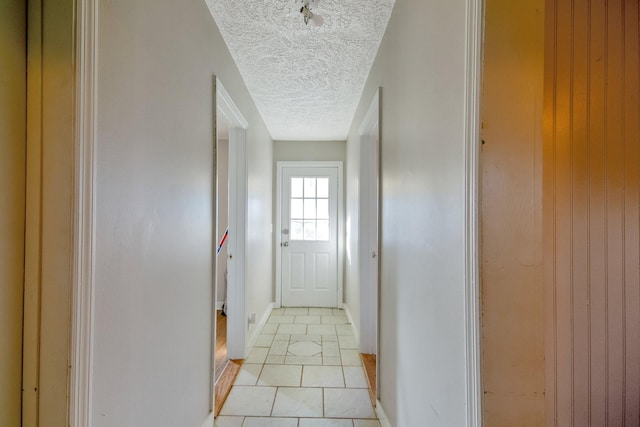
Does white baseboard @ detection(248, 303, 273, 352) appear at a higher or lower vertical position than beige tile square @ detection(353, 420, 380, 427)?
higher

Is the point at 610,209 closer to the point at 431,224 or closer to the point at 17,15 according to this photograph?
the point at 431,224

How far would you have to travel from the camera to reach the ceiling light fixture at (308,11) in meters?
1.63

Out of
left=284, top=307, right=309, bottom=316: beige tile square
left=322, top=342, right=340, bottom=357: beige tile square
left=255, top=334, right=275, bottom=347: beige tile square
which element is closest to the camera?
left=322, top=342, right=340, bottom=357: beige tile square

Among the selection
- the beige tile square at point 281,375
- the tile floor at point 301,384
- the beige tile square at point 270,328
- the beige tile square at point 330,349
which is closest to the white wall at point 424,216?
the tile floor at point 301,384

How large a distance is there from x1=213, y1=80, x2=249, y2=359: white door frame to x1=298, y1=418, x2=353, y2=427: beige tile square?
977mm

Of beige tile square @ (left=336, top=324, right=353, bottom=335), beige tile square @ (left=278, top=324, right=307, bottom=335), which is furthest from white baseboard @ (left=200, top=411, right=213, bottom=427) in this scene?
beige tile square @ (left=336, top=324, right=353, bottom=335)

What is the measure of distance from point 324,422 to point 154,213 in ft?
5.31

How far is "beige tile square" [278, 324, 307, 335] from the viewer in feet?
11.2

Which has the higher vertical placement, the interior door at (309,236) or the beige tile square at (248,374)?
the interior door at (309,236)

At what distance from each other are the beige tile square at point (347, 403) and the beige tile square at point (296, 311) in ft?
6.02

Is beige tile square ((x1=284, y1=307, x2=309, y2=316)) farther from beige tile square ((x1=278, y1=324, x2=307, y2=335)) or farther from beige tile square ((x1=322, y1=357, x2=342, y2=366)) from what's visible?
beige tile square ((x1=322, y1=357, x2=342, y2=366))

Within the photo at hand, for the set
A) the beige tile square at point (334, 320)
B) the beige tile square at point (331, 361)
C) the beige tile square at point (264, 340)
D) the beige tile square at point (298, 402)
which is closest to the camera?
the beige tile square at point (298, 402)

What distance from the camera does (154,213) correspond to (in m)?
1.18

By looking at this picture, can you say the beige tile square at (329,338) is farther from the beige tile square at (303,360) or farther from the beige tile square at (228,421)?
the beige tile square at (228,421)
